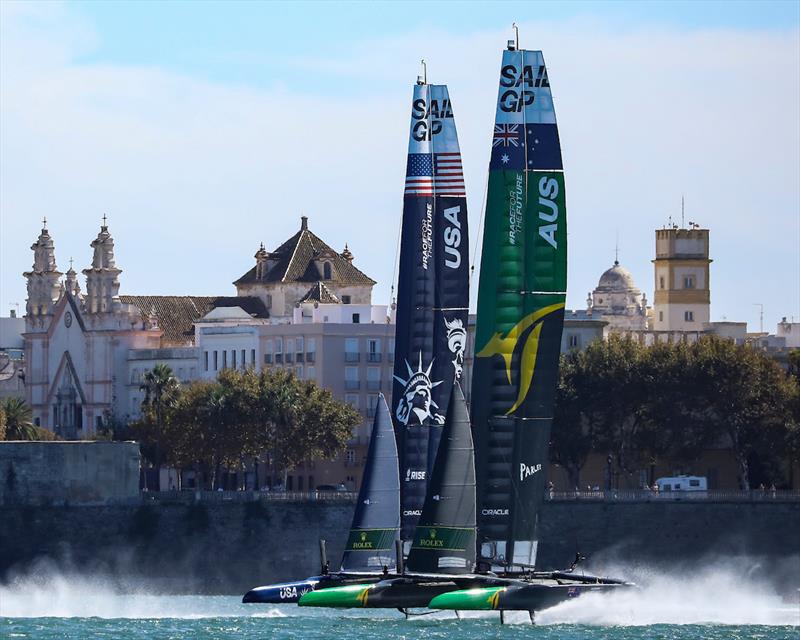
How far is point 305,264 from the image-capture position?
176 m

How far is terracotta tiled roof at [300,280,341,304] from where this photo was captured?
16862 cm

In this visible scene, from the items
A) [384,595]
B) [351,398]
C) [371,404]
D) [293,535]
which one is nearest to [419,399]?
[384,595]

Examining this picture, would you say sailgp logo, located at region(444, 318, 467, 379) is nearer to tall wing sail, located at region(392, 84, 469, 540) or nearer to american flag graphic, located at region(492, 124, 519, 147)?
tall wing sail, located at region(392, 84, 469, 540)

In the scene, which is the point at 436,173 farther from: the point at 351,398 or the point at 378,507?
the point at 351,398

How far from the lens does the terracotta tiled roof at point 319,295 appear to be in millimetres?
168625

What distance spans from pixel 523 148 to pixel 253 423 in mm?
56453

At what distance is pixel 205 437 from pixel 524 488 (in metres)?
56.0

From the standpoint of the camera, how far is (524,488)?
8744 cm

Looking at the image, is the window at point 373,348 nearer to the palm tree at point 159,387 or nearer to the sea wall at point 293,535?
the palm tree at point 159,387

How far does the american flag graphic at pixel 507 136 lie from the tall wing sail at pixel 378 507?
9582mm

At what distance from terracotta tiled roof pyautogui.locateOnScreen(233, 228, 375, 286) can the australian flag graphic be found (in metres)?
87.6

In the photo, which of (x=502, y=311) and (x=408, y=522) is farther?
(x=408, y=522)

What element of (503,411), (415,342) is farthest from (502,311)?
(415,342)

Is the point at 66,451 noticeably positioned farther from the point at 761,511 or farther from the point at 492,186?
the point at 492,186
